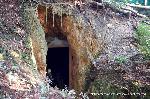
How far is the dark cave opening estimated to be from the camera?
45.6ft

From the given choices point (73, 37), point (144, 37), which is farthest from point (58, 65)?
point (144, 37)

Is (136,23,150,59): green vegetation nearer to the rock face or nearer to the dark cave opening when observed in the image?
the rock face

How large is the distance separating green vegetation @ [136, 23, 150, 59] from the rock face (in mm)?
245

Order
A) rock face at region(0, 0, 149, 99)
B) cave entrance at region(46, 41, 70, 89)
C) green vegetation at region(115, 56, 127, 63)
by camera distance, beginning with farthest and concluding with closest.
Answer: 1. cave entrance at region(46, 41, 70, 89)
2. green vegetation at region(115, 56, 127, 63)
3. rock face at region(0, 0, 149, 99)

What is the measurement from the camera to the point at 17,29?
8734mm

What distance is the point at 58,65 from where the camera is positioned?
47.1ft

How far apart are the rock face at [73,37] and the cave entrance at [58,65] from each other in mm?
1240

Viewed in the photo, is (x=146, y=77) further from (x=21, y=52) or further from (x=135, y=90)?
(x=21, y=52)

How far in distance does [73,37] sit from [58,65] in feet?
10.2

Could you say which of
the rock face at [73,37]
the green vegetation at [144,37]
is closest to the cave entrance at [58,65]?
the rock face at [73,37]

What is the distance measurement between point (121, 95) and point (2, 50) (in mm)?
3988

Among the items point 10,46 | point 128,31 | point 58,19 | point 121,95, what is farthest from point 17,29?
point 128,31

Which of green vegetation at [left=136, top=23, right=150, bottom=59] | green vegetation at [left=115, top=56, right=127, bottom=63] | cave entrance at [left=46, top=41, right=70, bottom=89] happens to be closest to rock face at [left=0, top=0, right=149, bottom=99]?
green vegetation at [left=115, top=56, right=127, bottom=63]

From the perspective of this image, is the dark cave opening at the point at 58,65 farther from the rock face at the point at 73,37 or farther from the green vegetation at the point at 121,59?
the green vegetation at the point at 121,59
